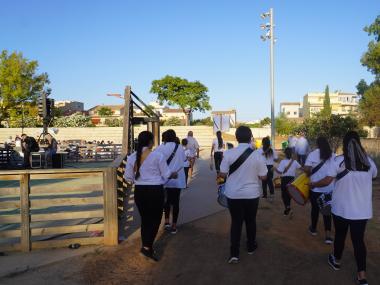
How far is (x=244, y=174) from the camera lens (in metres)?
4.97

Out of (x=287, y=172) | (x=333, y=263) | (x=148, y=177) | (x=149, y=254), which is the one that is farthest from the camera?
(x=287, y=172)

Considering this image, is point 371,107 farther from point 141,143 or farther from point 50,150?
point 141,143

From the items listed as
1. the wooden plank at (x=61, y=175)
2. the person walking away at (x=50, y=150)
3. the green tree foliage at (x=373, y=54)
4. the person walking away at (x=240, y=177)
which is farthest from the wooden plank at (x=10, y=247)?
the green tree foliage at (x=373, y=54)

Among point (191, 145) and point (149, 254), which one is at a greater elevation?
point (191, 145)

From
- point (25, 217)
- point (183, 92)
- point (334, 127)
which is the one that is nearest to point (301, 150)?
point (334, 127)

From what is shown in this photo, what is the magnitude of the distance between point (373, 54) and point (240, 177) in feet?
87.4

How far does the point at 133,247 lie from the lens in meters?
5.74

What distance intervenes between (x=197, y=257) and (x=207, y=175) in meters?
9.61

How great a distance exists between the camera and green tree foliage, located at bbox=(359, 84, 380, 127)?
3175cm

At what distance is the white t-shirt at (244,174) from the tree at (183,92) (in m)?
55.1

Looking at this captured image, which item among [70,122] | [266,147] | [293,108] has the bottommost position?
[266,147]

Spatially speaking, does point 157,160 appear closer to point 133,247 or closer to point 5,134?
point 133,247

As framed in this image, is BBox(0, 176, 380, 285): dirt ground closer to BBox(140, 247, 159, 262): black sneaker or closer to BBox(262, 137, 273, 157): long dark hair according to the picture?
BBox(140, 247, 159, 262): black sneaker

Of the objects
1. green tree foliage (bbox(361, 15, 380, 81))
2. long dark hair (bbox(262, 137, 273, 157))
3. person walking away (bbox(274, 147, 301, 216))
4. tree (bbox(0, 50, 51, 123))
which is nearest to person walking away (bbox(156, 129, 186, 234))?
person walking away (bbox(274, 147, 301, 216))
